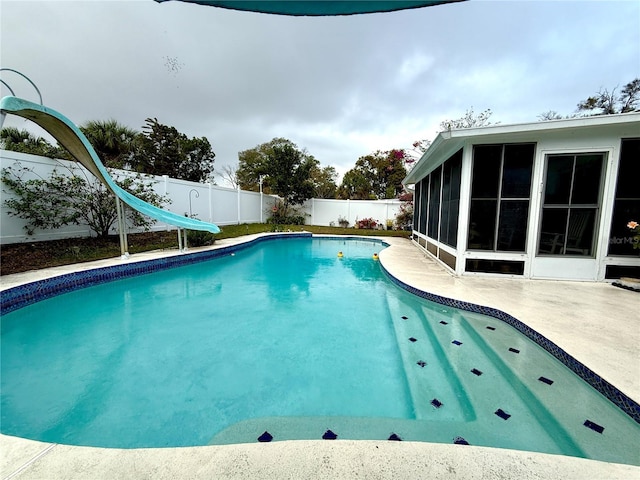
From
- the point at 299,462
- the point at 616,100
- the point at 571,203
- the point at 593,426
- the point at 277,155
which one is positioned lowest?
the point at 593,426

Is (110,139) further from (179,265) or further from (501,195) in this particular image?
(501,195)

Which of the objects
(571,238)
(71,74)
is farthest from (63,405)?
(71,74)

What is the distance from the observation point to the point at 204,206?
1247cm

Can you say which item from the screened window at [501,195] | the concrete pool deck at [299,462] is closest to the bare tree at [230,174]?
the screened window at [501,195]

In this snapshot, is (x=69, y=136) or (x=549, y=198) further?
(x=69, y=136)

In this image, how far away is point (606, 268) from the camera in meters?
5.05

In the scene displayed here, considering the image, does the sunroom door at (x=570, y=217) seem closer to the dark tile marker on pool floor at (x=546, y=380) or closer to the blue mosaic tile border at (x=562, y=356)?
the blue mosaic tile border at (x=562, y=356)

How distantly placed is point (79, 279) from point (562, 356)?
8.03 metres

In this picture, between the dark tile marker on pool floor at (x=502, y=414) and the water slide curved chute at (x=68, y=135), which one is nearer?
the dark tile marker on pool floor at (x=502, y=414)

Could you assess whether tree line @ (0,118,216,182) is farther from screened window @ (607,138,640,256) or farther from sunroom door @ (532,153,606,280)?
screened window @ (607,138,640,256)

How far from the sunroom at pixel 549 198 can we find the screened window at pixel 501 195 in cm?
2

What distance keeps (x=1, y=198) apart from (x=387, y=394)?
9.18m

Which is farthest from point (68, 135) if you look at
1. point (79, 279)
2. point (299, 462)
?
point (299, 462)

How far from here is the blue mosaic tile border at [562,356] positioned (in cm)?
203
